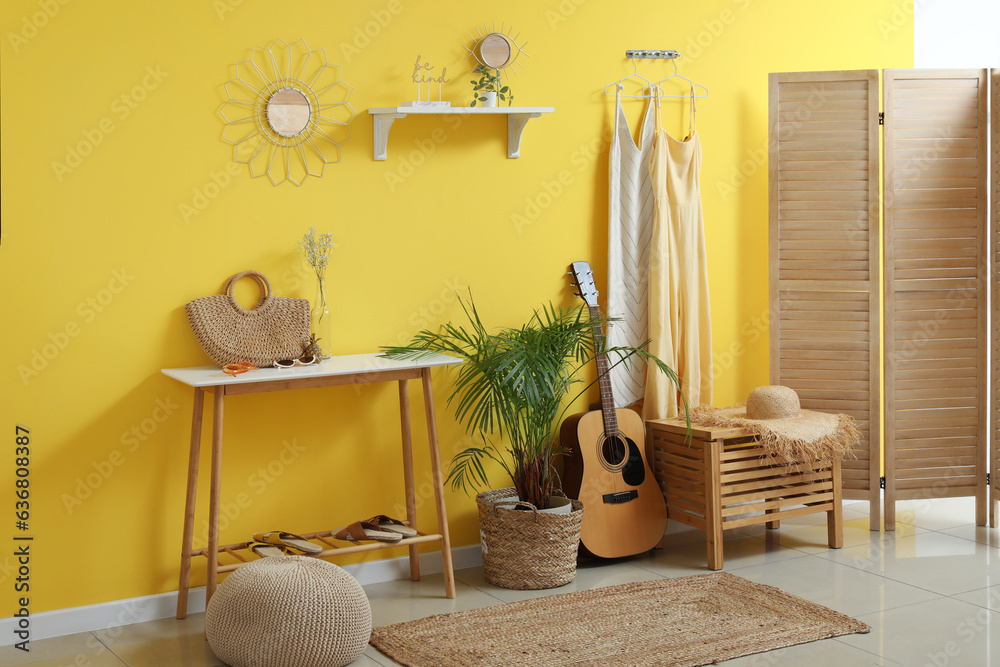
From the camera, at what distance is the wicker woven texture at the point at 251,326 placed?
3.02 meters

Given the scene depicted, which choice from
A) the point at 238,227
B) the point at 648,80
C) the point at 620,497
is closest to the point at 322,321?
the point at 238,227

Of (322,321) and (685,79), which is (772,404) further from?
(322,321)

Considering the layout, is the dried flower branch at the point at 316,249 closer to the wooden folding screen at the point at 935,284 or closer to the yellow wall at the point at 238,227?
the yellow wall at the point at 238,227

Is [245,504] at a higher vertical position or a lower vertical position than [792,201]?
lower

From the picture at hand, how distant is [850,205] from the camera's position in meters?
3.82

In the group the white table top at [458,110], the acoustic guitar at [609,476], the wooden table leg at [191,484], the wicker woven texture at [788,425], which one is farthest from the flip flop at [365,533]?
the white table top at [458,110]

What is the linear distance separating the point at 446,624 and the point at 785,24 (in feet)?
9.65

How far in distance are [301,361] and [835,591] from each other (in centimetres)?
196

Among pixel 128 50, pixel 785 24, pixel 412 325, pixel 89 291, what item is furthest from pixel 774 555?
pixel 128 50

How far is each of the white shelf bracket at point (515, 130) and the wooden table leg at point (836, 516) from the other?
175cm

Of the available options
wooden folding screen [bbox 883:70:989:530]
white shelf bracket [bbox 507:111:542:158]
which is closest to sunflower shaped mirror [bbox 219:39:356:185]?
white shelf bracket [bbox 507:111:542:158]

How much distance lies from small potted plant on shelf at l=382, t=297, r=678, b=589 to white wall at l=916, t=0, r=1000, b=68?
7.31 feet

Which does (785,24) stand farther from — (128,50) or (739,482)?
(128,50)

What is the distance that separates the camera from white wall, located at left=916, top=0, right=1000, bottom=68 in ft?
14.6
